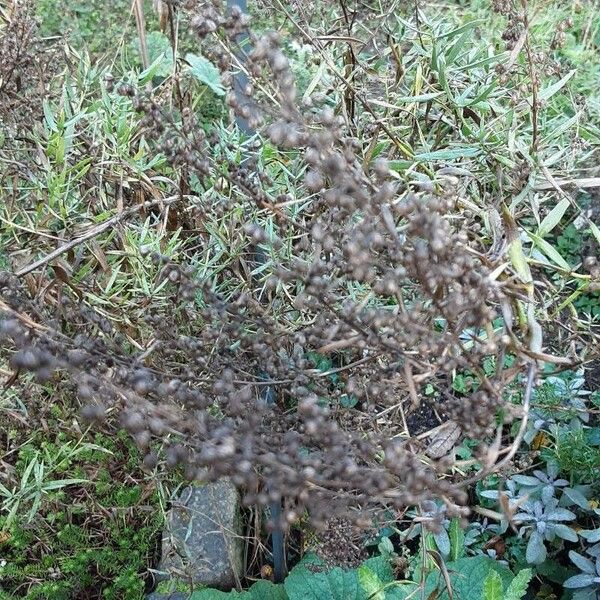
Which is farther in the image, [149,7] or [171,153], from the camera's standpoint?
[149,7]

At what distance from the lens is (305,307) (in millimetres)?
1027

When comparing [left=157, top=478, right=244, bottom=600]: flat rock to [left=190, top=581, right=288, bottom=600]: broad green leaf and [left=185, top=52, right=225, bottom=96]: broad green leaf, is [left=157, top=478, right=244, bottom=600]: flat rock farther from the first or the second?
[left=185, top=52, right=225, bottom=96]: broad green leaf

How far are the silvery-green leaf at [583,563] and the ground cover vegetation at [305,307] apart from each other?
22 mm

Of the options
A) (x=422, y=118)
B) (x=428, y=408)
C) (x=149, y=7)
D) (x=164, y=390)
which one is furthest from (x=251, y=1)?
(x=164, y=390)

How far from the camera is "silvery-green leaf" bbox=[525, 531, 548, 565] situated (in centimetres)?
141

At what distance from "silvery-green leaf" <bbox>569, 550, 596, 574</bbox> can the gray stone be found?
683 mm

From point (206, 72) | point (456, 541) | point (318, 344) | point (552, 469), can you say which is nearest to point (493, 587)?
point (456, 541)

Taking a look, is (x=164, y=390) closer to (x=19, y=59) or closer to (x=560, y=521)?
(x=19, y=59)

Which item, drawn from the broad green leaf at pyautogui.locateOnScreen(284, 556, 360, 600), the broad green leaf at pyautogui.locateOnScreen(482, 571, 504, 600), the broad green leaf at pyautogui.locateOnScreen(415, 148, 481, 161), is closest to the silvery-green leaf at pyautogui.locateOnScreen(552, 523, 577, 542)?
the broad green leaf at pyautogui.locateOnScreen(482, 571, 504, 600)

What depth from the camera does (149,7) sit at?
3.38 metres

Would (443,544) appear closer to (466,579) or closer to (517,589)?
(466,579)

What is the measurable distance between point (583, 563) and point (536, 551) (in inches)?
3.7

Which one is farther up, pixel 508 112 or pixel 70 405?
pixel 508 112

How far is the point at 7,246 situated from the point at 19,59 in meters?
0.35
